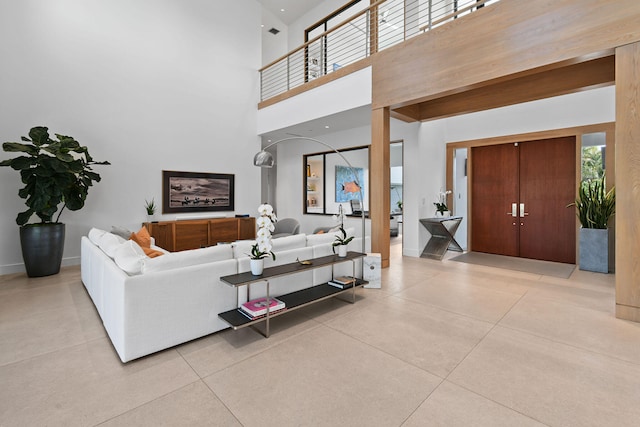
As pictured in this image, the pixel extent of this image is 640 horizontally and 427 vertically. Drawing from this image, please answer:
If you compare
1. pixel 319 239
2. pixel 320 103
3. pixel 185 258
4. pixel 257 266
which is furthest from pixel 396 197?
pixel 185 258

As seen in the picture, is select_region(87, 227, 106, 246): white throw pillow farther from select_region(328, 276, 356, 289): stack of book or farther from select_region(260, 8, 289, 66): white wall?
select_region(260, 8, 289, 66): white wall

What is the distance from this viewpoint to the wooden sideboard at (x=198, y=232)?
238 inches

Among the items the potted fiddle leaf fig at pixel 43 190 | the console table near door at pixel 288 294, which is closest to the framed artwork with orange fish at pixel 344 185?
the console table near door at pixel 288 294

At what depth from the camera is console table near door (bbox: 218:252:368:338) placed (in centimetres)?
257

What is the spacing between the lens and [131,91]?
234 inches

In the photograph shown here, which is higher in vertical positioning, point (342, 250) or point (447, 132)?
point (447, 132)

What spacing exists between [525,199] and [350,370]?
5541mm

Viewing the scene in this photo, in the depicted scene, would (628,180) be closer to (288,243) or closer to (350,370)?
(350,370)

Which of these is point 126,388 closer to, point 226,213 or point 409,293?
point 409,293

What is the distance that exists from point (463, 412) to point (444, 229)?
183 inches

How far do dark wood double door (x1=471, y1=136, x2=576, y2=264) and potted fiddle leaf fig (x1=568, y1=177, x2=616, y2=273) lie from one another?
567mm

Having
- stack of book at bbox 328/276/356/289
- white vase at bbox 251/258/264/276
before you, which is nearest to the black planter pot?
white vase at bbox 251/258/264/276

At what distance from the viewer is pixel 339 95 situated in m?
5.74

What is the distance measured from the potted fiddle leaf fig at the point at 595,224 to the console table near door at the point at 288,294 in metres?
3.83
